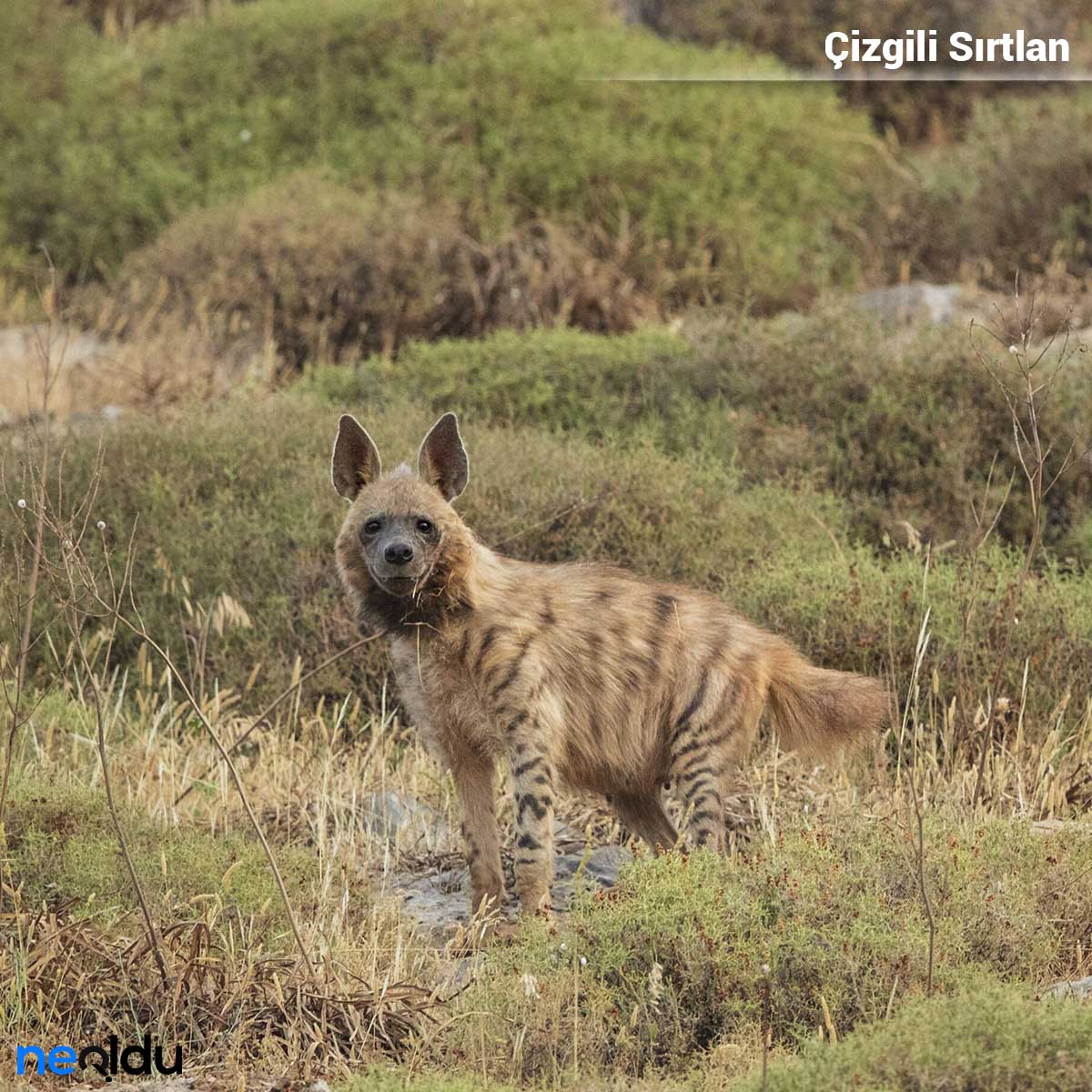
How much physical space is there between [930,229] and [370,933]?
1158 cm

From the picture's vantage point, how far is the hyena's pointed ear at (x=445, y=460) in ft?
21.5

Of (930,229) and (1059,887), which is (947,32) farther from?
(1059,887)

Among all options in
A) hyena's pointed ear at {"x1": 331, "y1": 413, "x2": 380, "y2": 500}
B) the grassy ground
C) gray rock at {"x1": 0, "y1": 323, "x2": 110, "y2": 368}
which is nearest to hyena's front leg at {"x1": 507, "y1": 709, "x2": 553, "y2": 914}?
the grassy ground

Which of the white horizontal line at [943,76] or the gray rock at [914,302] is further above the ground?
the white horizontal line at [943,76]

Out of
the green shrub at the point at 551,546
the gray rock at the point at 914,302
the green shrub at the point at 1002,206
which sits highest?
the green shrub at the point at 1002,206

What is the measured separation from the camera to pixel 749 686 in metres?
6.84

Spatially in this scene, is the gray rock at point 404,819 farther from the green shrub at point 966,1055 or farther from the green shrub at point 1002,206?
the green shrub at point 1002,206

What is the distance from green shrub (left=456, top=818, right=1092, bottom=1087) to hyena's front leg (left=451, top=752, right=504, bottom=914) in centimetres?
67

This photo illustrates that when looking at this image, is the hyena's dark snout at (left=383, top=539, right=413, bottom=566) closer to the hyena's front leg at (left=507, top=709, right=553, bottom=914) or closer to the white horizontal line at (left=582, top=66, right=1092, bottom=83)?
the hyena's front leg at (left=507, top=709, right=553, bottom=914)

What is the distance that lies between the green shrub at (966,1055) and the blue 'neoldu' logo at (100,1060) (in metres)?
1.73

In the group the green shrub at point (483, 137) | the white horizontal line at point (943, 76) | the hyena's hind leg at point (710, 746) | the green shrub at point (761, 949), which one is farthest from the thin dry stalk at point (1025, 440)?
the white horizontal line at point (943, 76)

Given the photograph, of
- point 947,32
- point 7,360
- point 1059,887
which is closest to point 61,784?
point 1059,887

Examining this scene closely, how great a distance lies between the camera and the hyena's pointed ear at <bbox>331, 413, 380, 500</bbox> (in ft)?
21.7

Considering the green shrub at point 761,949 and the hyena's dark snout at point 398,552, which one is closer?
the green shrub at point 761,949
